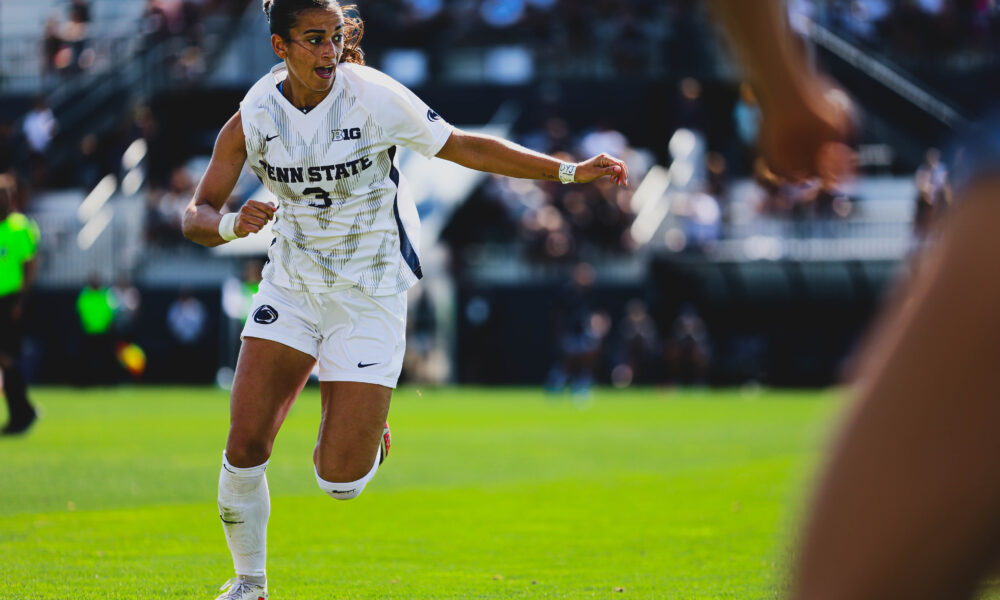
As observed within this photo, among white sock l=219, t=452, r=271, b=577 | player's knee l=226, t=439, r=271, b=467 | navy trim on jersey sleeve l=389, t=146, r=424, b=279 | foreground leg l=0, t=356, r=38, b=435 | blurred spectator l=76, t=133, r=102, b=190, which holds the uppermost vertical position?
navy trim on jersey sleeve l=389, t=146, r=424, b=279

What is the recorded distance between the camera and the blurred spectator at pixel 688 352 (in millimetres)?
26672

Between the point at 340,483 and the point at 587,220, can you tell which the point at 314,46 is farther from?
the point at 587,220

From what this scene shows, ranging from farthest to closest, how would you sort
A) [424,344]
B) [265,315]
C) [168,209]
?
[168,209]
[424,344]
[265,315]

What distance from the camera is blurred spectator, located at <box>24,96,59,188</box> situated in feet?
100

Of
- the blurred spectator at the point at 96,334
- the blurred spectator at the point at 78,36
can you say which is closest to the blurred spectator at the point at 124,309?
the blurred spectator at the point at 96,334

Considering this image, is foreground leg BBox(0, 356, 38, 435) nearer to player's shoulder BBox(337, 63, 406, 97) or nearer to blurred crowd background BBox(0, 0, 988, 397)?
player's shoulder BBox(337, 63, 406, 97)

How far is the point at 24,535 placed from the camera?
26.1 feet

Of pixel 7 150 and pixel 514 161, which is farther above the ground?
pixel 514 161

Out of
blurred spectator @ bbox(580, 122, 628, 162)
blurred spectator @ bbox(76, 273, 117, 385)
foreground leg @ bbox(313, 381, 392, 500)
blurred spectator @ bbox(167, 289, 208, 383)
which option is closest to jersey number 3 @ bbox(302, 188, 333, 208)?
foreground leg @ bbox(313, 381, 392, 500)

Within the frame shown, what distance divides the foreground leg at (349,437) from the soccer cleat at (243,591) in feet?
1.63

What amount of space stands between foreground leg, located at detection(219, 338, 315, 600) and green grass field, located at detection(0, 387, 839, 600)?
0.49m

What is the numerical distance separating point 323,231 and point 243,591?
1.58m

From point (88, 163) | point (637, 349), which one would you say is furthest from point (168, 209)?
point (637, 349)

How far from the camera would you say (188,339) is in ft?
91.9
